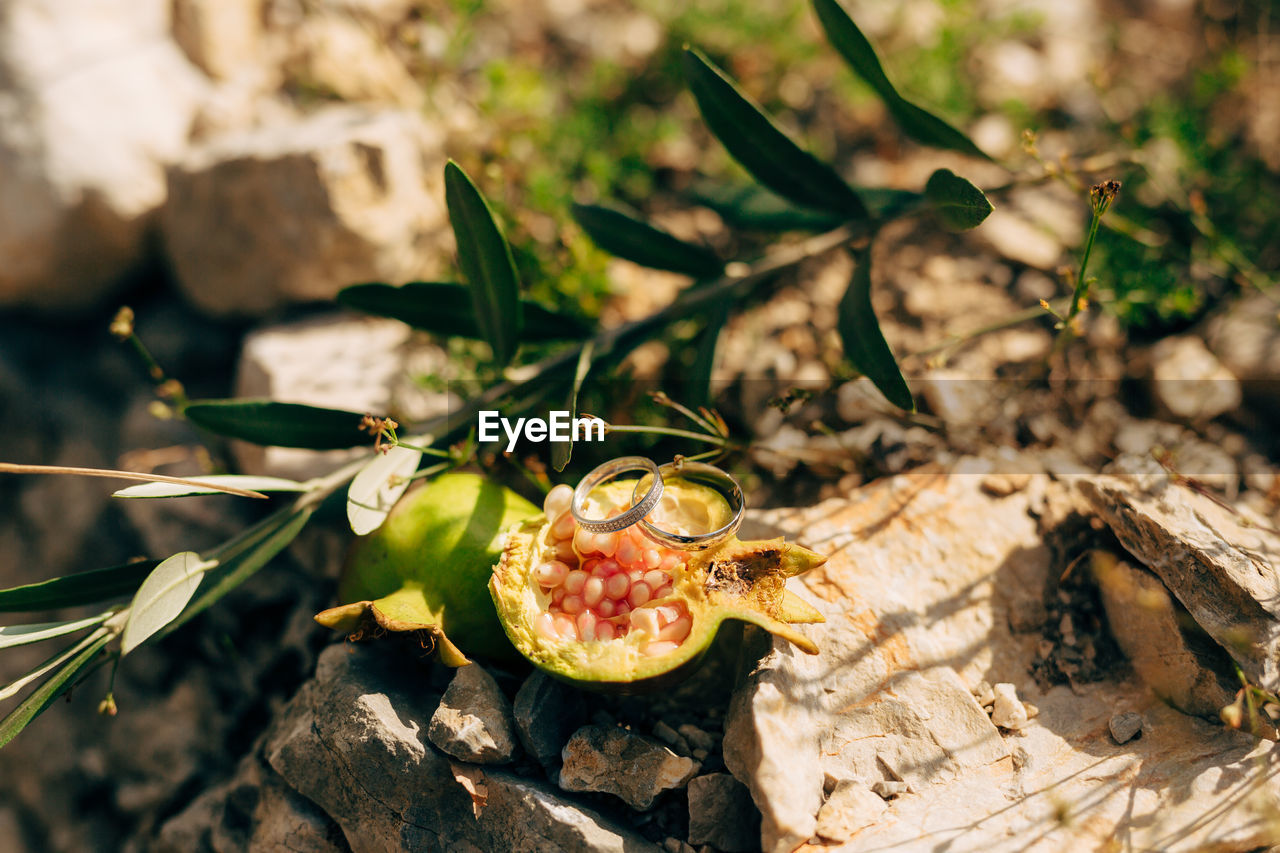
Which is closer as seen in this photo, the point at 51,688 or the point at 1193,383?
the point at 51,688

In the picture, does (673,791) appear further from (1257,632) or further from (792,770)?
(1257,632)

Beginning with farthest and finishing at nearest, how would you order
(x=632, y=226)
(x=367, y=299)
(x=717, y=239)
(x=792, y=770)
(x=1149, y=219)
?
(x=717, y=239), (x=1149, y=219), (x=632, y=226), (x=367, y=299), (x=792, y=770)

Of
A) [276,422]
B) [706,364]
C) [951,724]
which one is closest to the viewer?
[951,724]

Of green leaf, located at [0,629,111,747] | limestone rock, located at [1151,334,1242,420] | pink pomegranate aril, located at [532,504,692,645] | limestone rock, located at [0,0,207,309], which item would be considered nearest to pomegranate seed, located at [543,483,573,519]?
pink pomegranate aril, located at [532,504,692,645]

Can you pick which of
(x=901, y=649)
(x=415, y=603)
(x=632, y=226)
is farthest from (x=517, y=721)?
(x=632, y=226)

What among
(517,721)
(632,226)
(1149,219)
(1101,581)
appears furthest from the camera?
(1149,219)

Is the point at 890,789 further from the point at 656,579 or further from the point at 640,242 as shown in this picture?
the point at 640,242

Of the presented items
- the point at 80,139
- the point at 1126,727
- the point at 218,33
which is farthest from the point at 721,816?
the point at 218,33

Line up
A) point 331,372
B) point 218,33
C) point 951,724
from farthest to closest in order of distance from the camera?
point 218,33 → point 331,372 → point 951,724
